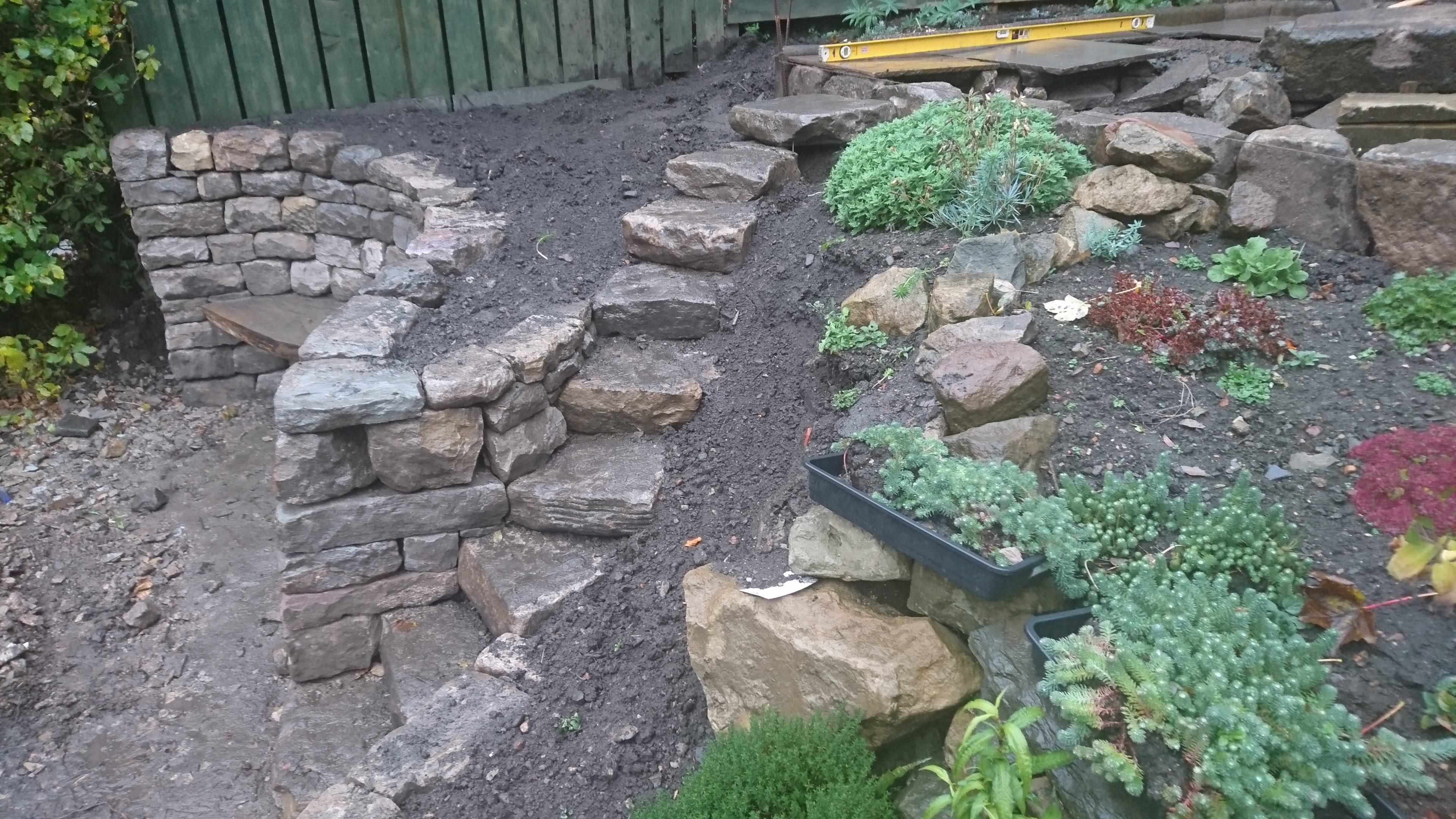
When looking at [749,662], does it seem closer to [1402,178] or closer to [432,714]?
[432,714]

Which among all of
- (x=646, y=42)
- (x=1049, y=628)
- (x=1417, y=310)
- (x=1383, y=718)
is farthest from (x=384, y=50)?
(x=1383, y=718)

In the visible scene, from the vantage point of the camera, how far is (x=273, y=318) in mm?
5406

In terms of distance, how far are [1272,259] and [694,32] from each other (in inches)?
165

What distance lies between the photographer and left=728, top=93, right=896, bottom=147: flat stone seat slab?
15.2 feet

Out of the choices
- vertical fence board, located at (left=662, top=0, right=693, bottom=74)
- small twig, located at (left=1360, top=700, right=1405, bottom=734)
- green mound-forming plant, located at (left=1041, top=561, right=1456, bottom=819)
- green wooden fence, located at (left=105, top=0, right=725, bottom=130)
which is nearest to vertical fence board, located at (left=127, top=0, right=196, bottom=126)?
green wooden fence, located at (left=105, top=0, right=725, bottom=130)

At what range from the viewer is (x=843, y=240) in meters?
3.89

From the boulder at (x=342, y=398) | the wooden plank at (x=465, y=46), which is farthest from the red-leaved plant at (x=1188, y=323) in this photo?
the wooden plank at (x=465, y=46)

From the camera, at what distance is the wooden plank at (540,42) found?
5.66 metres

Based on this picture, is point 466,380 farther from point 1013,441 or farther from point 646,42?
point 646,42

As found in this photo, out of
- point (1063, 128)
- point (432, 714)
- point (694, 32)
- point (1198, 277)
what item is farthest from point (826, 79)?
point (432, 714)

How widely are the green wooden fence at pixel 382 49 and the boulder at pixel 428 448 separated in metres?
3.09

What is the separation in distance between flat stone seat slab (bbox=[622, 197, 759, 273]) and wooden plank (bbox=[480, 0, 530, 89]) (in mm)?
1953

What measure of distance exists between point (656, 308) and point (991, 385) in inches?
71.8

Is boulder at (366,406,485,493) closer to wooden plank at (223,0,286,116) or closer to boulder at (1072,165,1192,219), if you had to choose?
boulder at (1072,165,1192,219)
